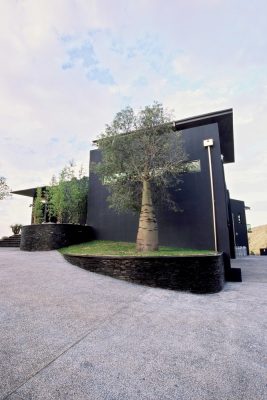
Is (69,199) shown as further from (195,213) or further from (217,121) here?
(217,121)

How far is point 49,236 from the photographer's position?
36.7ft

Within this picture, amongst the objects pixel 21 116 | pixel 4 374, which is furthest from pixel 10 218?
pixel 4 374

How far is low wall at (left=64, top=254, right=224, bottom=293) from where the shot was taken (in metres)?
6.27

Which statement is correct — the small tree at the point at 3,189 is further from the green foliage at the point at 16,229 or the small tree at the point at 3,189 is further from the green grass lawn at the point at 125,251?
the green grass lawn at the point at 125,251

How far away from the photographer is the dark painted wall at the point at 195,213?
992 centimetres

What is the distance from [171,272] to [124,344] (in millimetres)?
3403

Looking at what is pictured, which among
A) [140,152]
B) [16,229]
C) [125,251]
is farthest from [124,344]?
[16,229]

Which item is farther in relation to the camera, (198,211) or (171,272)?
(198,211)

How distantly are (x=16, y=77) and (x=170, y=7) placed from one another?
19.3 ft

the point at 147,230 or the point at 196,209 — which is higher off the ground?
the point at 196,209

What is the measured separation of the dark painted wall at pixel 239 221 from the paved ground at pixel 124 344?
16.3m

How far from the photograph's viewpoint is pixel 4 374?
7.45ft

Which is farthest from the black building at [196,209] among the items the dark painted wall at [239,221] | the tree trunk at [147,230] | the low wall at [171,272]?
the dark painted wall at [239,221]

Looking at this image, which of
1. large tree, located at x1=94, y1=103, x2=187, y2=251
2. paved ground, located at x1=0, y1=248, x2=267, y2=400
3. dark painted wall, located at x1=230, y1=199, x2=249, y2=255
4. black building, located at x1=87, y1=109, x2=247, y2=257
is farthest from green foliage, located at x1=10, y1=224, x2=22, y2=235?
dark painted wall, located at x1=230, y1=199, x2=249, y2=255
